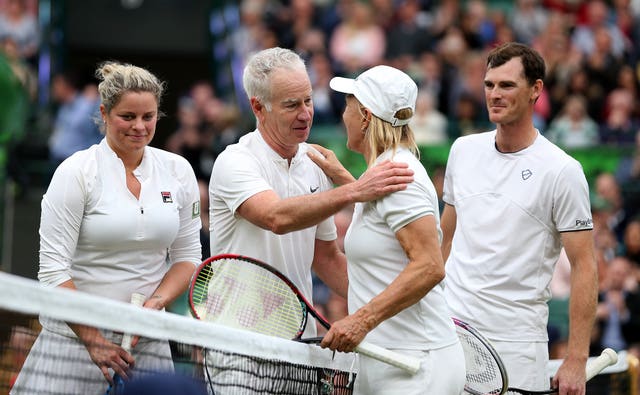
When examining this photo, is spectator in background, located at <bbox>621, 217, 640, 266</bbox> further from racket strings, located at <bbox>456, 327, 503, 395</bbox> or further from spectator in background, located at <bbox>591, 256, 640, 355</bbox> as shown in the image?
racket strings, located at <bbox>456, 327, 503, 395</bbox>

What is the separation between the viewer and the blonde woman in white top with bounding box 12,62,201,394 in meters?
4.60

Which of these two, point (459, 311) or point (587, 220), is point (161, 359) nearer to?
point (459, 311)

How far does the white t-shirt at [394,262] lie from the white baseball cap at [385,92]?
0.56ft

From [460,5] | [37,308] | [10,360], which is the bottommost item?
[10,360]

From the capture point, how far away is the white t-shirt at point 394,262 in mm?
4320

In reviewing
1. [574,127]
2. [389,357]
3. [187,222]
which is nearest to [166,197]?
[187,222]

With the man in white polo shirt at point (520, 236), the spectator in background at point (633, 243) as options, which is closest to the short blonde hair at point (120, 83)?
the man in white polo shirt at point (520, 236)

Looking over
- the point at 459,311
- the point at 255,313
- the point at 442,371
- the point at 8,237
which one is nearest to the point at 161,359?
the point at 255,313

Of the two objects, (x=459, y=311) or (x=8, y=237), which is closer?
(x=459, y=311)

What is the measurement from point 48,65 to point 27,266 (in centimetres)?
333

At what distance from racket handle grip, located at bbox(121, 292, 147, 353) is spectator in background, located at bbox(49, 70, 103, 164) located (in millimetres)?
7581

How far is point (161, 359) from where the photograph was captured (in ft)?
15.2

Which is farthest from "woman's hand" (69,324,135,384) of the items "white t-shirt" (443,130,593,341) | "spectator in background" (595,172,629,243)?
"spectator in background" (595,172,629,243)

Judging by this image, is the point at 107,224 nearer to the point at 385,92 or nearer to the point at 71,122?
the point at 385,92
